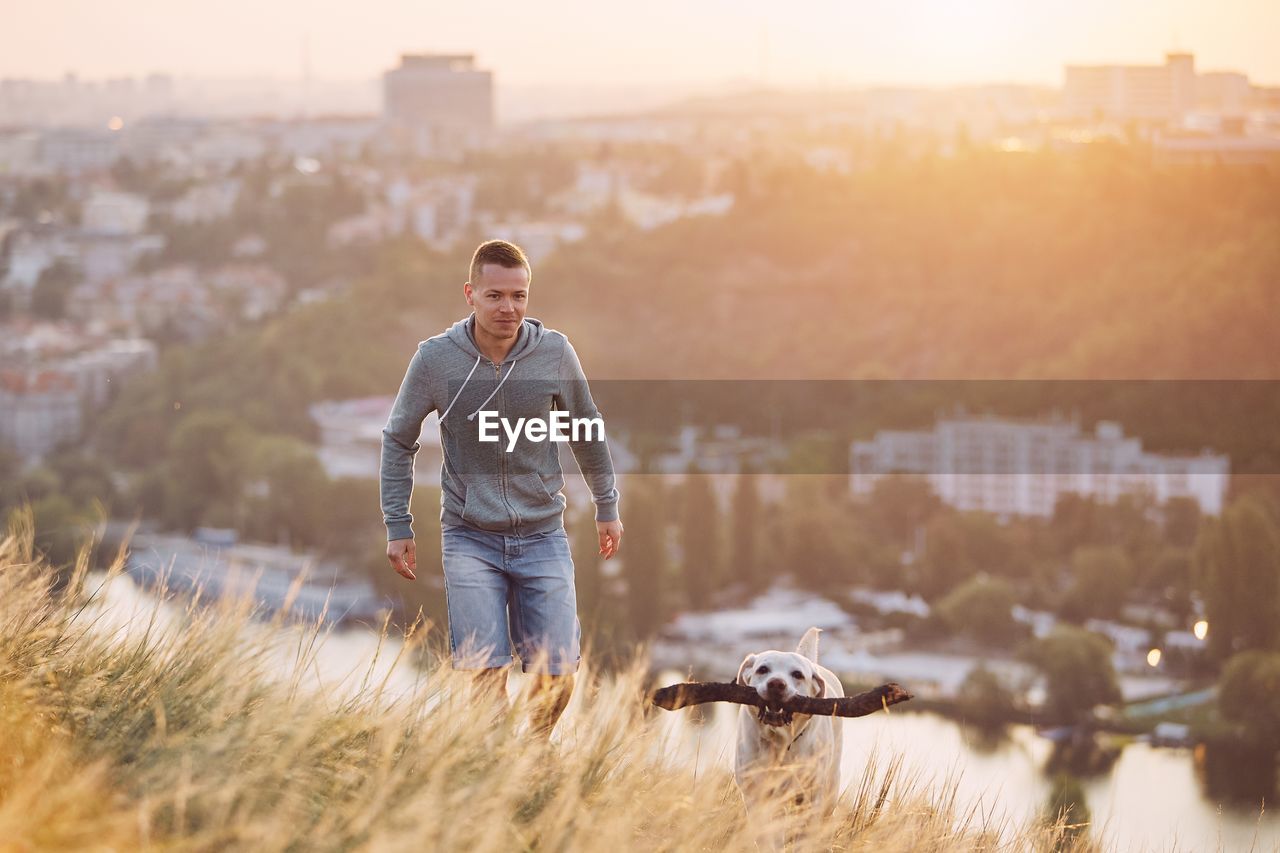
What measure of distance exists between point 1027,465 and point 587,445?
2912cm

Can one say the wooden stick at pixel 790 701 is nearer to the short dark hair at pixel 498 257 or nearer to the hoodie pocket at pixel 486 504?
the hoodie pocket at pixel 486 504

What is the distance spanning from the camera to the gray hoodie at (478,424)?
1.74 m

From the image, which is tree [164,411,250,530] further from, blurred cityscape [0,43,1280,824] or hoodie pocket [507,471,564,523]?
hoodie pocket [507,471,564,523]

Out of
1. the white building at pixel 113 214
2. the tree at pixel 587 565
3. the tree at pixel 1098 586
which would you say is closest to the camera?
the tree at pixel 587 565

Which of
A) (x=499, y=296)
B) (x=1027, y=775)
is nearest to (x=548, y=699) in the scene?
(x=499, y=296)

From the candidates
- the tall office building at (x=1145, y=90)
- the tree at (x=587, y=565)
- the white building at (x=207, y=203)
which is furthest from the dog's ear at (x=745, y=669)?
the white building at (x=207, y=203)

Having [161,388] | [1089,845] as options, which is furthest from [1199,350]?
[1089,845]

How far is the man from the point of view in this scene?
1.73 m

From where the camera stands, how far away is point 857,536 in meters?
27.5

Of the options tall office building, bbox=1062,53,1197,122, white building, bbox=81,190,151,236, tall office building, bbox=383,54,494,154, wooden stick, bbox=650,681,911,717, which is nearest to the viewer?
wooden stick, bbox=650,681,911,717

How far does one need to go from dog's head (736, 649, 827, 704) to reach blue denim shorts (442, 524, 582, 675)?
202 mm

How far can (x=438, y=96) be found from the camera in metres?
58.5

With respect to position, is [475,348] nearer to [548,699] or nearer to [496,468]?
[496,468]

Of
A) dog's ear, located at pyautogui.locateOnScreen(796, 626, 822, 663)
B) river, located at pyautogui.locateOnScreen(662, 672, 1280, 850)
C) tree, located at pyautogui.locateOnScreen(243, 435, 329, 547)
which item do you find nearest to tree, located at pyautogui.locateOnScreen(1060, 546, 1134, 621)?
river, located at pyautogui.locateOnScreen(662, 672, 1280, 850)
